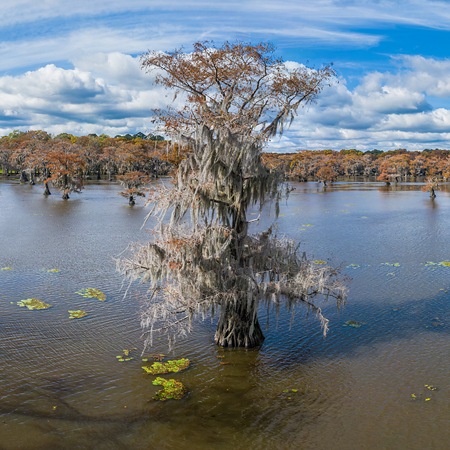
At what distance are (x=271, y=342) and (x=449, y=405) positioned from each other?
5322 mm

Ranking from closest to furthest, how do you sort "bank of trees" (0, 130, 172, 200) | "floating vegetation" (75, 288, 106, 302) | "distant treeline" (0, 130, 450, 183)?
"floating vegetation" (75, 288, 106, 302) → "bank of trees" (0, 130, 172, 200) → "distant treeline" (0, 130, 450, 183)

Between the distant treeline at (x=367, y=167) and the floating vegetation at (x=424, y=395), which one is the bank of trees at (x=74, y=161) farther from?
the floating vegetation at (x=424, y=395)

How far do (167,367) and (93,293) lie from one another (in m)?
7.44

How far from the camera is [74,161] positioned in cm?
6116

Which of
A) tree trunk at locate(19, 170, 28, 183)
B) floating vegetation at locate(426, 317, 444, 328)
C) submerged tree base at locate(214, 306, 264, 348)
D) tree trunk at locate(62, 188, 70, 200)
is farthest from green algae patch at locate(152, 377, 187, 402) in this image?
tree trunk at locate(19, 170, 28, 183)

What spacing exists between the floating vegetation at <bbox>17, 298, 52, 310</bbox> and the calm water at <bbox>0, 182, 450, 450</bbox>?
317 millimetres

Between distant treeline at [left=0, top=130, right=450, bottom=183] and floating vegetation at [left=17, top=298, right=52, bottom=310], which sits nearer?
floating vegetation at [left=17, top=298, right=52, bottom=310]

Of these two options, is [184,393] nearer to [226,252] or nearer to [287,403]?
[287,403]

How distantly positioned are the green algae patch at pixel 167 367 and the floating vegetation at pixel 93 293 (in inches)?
244

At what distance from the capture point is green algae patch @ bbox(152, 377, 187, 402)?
11242 millimetres

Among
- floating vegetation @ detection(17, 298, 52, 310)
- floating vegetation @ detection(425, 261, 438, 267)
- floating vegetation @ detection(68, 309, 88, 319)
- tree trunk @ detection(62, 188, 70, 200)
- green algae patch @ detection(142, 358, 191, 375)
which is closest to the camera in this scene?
green algae patch @ detection(142, 358, 191, 375)

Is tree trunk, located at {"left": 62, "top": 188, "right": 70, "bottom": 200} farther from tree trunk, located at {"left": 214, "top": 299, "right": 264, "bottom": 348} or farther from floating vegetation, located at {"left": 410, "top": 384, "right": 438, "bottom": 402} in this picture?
floating vegetation, located at {"left": 410, "top": 384, "right": 438, "bottom": 402}

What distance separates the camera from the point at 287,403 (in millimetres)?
11109

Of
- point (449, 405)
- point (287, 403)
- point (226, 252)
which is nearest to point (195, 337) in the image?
point (226, 252)
